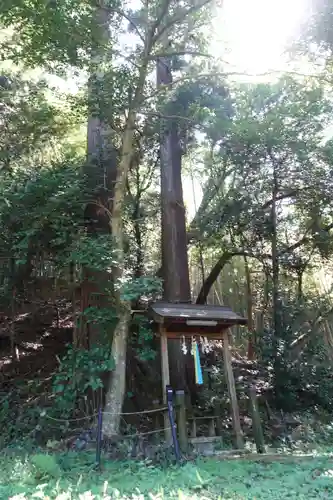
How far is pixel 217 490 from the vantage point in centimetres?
362

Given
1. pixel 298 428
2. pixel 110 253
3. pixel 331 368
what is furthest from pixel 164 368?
pixel 331 368

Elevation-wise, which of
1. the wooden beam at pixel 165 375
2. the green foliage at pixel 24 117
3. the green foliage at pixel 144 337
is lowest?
the wooden beam at pixel 165 375

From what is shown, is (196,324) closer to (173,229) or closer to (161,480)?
(161,480)

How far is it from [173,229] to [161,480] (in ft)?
17.8

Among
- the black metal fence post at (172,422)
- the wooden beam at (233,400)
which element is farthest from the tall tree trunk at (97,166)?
the wooden beam at (233,400)

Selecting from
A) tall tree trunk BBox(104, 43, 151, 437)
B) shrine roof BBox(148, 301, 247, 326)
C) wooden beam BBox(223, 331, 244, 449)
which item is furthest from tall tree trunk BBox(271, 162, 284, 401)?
tall tree trunk BBox(104, 43, 151, 437)

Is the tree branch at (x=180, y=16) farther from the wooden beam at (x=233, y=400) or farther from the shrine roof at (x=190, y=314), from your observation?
the wooden beam at (x=233, y=400)

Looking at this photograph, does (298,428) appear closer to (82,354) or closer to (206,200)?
(82,354)

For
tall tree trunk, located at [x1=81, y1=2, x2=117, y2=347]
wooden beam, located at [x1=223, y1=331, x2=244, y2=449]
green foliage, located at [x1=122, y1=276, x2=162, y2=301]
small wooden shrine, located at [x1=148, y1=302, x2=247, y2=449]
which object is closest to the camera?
green foliage, located at [x1=122, y1=276, x2=162, y2=301]

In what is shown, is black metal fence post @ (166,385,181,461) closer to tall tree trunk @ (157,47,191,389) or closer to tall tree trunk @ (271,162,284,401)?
tall tree trunk @ (157,47,191,389)

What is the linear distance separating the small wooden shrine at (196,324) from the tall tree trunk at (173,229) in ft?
4.65

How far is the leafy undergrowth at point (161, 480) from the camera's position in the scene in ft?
11.2

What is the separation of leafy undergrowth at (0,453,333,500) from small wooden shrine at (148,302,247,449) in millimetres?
1196

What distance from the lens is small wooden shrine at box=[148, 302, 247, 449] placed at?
579 cm
